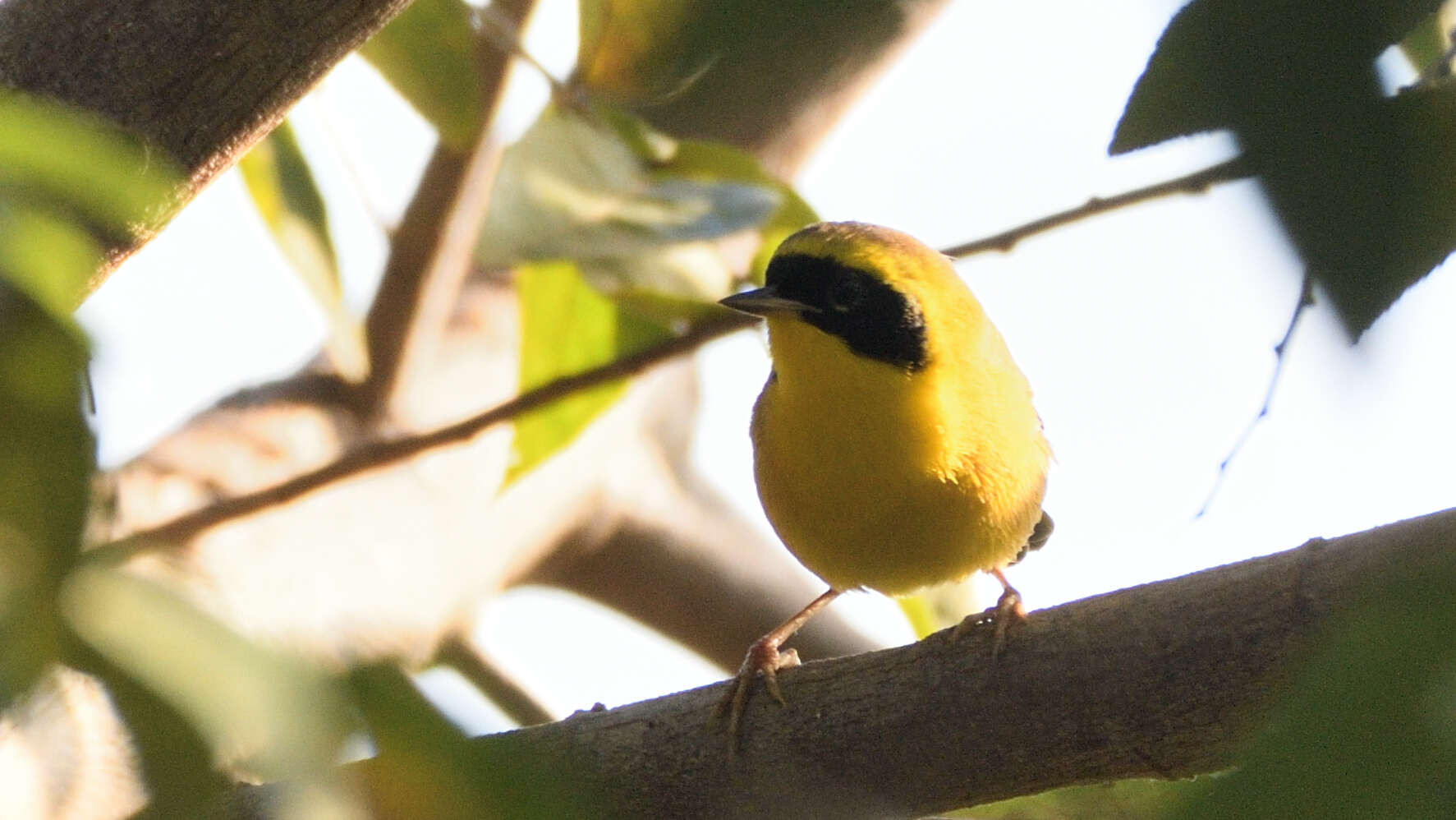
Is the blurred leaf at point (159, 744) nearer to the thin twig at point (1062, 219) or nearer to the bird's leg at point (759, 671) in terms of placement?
the thin twig at point (1062, 219)

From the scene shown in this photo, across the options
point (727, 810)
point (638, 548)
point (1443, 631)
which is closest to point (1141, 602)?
point (727, 810)

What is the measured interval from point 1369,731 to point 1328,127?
0.82ft

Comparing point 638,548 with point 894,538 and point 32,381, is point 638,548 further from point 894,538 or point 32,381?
point 32,381

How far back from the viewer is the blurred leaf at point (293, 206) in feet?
8.91

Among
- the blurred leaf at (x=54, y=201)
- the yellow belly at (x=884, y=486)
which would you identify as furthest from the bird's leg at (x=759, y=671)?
the blurred leaf at (x=54, y=201)

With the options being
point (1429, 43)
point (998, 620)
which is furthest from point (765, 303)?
point (1429, 43)

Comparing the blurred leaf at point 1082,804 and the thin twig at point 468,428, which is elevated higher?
the thin twig at point 468,428

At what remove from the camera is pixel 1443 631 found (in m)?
0.47

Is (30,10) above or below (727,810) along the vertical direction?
above

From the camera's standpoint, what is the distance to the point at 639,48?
1067 millimetres

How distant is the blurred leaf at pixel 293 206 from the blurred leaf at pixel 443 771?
7.48 feet

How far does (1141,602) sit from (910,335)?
1.37m

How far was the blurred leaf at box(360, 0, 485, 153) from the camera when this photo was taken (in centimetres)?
209

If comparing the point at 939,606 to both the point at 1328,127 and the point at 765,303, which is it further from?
the point at 1328,127
